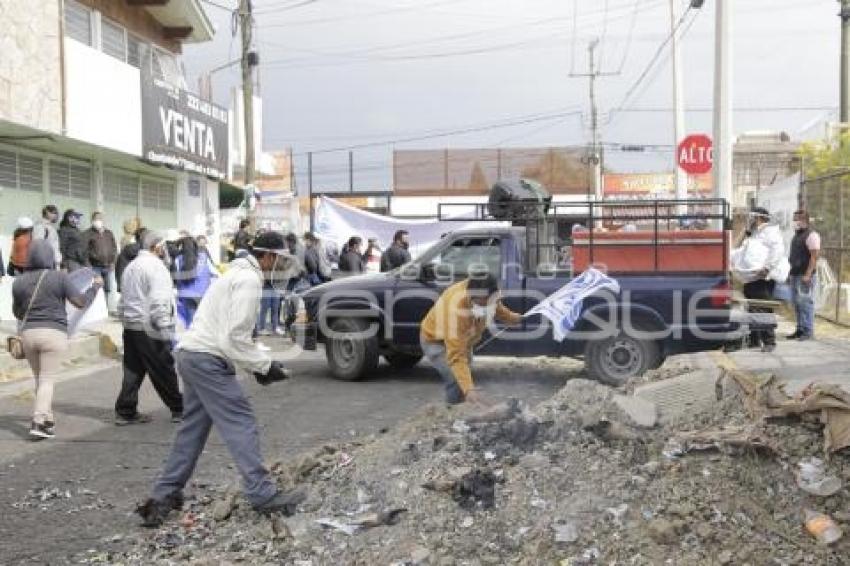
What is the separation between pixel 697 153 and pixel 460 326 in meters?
10.9

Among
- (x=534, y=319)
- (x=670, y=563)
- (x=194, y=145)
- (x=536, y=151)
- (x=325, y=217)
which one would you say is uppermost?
(x=536, y=151)

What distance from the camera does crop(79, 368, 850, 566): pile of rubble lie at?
14.9 feet

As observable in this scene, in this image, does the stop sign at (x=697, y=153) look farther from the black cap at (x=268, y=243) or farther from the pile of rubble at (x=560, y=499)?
the black cap at (x=268, y=243)

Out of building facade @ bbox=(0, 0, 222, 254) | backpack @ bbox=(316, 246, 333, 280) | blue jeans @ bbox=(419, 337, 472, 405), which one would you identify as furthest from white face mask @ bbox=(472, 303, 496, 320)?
backpack @ bbox=(316, 246, 333, 280)

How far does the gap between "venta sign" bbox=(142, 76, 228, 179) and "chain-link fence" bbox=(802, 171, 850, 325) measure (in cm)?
1178

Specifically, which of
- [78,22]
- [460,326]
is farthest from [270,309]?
[460,326]

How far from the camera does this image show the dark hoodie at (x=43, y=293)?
786 centimetres

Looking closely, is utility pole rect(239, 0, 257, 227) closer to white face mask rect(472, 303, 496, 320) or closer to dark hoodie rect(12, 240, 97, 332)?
dark hoodie rect(12, 240, 97, 332)

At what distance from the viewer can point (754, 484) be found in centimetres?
483

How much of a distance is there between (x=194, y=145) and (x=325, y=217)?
124 inches

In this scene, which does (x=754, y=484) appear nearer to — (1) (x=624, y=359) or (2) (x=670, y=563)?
(2) (x=670, y=563)

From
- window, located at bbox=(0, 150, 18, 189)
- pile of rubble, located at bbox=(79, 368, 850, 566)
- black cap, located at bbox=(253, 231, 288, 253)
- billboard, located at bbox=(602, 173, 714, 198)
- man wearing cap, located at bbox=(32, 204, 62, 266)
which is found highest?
billboard, located at bbox=(602, 173, 714, 198)

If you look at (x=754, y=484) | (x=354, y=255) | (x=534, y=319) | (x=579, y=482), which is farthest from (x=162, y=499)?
(x=354, y=255)

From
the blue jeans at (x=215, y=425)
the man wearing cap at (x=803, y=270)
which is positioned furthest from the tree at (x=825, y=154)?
the blue jeans at (x=215, y=425)
